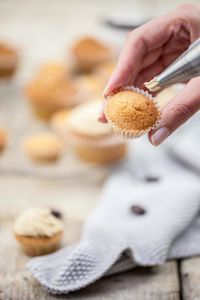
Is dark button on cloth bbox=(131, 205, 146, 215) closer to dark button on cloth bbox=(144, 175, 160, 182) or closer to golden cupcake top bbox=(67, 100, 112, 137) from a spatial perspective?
dark button on cloth bbox=(144, 175, 160, 182)

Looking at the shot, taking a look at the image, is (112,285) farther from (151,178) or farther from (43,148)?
(43,148)

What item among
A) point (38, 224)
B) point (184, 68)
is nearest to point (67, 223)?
point (38, 224)

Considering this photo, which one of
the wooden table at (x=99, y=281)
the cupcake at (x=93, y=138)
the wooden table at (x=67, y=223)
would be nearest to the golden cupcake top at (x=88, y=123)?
the cupcake at (x=93, y=138)

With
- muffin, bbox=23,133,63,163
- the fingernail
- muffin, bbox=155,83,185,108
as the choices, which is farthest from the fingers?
muffin, bbox=23,133,63,163

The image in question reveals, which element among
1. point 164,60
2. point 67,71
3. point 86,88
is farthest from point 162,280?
point 67,71

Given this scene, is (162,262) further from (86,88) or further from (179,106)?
(86,88)

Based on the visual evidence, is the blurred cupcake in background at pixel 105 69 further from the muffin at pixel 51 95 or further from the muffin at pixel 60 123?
the muffin at pixel 60 123
